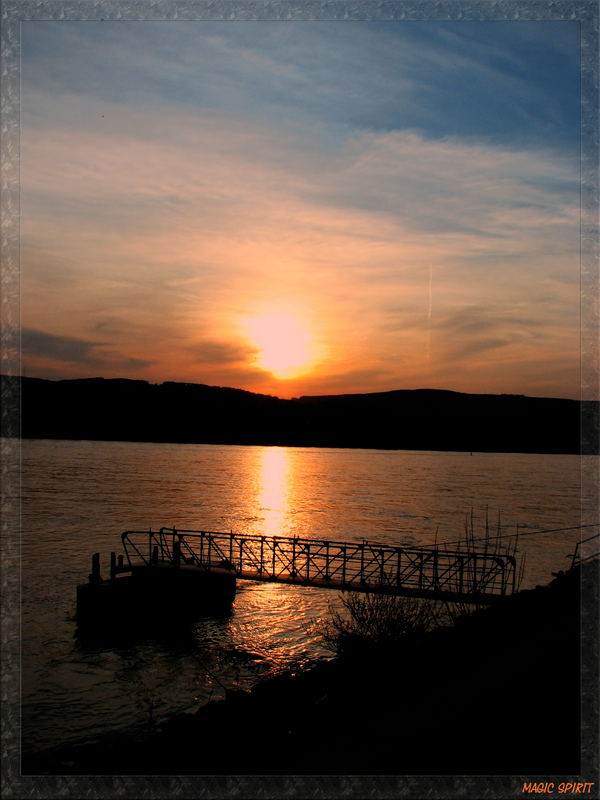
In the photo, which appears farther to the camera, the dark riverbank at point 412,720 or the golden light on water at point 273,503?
the golden light on water at point 273,503

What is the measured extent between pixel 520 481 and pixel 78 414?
133 meters

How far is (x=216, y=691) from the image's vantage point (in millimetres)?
23594

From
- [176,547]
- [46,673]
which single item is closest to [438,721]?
Answer: [46,673]

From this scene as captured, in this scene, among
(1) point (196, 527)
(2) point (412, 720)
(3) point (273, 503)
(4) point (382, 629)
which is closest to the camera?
(2) point (412, 720)

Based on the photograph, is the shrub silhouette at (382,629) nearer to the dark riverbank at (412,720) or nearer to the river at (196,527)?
the dark riverbank at (412,720)

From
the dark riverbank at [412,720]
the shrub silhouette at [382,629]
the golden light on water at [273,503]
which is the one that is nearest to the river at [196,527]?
the golden light on water at [273,503]

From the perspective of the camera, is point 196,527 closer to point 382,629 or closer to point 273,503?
point 273,503

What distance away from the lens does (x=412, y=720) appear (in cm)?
1131

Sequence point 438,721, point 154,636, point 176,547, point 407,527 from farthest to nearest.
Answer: point 407,527, point 176,547, point 154,636, point 438,721

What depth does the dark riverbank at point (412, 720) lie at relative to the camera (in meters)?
9.92

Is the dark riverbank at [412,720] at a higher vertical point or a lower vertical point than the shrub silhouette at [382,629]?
higher

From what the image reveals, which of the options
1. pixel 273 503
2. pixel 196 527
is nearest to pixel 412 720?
pixel 196 527

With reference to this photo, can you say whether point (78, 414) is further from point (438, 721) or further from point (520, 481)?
point (438, 721)

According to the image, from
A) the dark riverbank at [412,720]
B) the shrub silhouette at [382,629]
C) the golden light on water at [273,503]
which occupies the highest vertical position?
the dark riverbank at [412,720]
